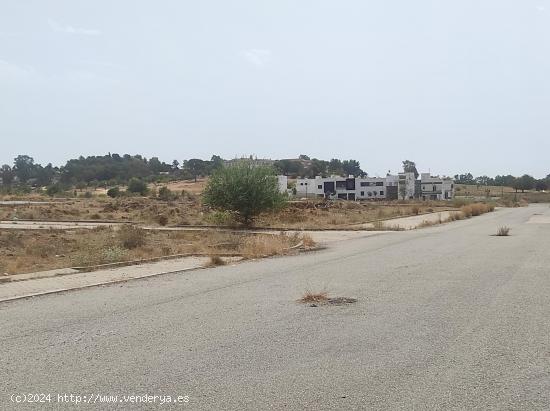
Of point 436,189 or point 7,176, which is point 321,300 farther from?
point 7,176

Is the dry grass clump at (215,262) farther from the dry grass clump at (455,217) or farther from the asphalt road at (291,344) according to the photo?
the dry grass clump at (455,217)

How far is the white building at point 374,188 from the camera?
15912 centimetres

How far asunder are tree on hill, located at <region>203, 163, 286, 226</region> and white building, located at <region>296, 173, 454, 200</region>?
378 feet

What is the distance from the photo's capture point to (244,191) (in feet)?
133

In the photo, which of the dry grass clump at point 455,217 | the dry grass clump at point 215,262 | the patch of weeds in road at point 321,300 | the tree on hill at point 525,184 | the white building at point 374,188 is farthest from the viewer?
the tree on hill at point 525,184

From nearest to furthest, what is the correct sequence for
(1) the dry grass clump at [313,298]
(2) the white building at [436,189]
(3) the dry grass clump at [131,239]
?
(1) the dry grass clump at [313,298], (3) the dry grass clump at [131,239], (2) the white building at [436,189]

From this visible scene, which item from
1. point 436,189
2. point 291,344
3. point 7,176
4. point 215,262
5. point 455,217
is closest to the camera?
point 291,344

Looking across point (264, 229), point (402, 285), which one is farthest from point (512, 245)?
point (264, 229)

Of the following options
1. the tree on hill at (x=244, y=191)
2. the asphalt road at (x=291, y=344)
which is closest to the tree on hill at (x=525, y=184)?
the tree on hill at (x=244, y=191)

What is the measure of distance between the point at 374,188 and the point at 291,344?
157m

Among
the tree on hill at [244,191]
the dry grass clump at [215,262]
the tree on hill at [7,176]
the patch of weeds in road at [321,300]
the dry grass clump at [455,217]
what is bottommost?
the dry grass clump at [455,217]

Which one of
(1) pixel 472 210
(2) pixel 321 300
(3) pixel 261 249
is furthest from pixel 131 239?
(1) pixel 472 210

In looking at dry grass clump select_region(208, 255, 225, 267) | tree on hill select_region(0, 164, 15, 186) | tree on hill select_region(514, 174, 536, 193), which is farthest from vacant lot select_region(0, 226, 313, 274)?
tree on hill select_region(514, 174, 536, 193)

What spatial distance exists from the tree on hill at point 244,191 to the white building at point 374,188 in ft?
378
